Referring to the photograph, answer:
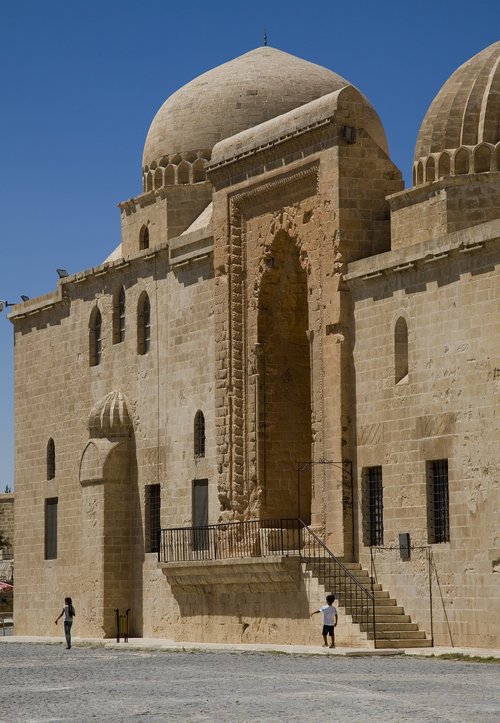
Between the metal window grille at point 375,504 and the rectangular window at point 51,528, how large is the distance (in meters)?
10.3

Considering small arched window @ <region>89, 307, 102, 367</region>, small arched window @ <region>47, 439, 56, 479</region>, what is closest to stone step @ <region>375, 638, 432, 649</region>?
small arched window @ <region>89, 307, 102, 367</region>

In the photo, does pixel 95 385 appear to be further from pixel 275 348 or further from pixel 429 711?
pixel 429 711

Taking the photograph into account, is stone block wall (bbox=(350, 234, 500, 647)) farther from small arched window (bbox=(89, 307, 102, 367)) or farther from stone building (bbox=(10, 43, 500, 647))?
small arched window (bbox=(89, 307, 102, 367))

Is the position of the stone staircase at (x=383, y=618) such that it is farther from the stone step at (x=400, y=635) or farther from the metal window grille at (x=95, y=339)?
the metal window grille at (x=95, y=339)

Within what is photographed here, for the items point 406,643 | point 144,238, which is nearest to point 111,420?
point 144,238

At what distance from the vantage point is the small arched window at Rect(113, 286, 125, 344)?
1238 inches

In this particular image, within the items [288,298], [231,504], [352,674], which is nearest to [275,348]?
[288,298]

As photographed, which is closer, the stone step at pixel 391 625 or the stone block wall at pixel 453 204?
the stone step at pixel 391 625

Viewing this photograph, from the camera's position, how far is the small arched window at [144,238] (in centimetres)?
3175

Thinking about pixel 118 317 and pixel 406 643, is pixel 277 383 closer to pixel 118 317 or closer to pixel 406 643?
pixel 118 317

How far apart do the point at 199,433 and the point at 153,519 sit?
2.23 meters

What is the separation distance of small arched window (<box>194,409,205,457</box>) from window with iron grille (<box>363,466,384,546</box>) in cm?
480

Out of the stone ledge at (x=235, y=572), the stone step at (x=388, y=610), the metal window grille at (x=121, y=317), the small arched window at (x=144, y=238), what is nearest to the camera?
the stone step at (x=388, y=610)

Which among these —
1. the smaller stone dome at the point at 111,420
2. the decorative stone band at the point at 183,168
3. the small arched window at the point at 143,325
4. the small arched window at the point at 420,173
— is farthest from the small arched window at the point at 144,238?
the small arched window at the point at 420,173
